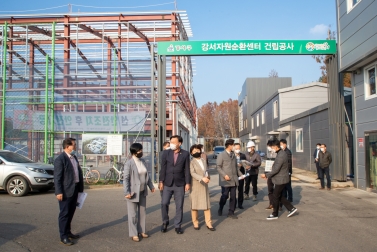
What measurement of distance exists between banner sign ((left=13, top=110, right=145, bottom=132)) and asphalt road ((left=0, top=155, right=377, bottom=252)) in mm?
5654

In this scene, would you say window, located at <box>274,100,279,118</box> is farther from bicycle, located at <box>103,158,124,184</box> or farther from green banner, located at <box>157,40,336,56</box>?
bicycle, located at <box>103,158,124,184</box>

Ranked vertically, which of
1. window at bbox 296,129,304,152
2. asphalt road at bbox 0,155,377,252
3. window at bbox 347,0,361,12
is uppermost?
window at bbox 347,0,361,12

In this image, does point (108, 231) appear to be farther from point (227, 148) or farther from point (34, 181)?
point (34, 181)

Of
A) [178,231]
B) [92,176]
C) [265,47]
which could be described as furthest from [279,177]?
[92,176]

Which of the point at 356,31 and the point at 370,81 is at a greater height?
the point at 356,31

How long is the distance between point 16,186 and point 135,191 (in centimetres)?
686

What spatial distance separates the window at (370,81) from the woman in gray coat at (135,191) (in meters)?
9.03

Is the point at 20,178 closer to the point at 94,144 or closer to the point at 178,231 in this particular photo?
the point at 94,144

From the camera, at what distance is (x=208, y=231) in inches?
259

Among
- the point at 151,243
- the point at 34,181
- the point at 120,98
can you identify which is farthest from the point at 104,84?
the point at 151,243

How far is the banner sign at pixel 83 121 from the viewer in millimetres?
15281

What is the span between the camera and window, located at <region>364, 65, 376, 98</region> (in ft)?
38.3

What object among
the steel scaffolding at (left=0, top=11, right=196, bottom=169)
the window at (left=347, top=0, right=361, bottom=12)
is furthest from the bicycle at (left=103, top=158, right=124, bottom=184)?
the window at (left=347, top=0, right=361, bottom=12)

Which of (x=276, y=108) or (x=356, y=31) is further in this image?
(x=276, y=108)
